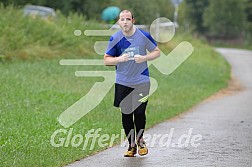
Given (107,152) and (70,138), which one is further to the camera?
(70,138)

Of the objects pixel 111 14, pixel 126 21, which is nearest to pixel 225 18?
pixel 111 14

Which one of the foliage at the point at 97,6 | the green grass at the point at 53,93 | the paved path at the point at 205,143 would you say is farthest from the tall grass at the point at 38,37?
the foliage at the point at 97,6

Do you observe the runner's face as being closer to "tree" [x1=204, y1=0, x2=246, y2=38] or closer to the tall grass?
the tall grass

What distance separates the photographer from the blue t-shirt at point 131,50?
352 inches

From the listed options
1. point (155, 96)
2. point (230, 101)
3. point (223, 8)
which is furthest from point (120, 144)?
point (223, 8)

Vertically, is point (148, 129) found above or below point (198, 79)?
above

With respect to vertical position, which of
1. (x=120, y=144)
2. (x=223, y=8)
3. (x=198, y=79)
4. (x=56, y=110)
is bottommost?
(x=223, y=8)

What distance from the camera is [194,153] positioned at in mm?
9680

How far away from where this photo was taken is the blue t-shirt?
8945 mm

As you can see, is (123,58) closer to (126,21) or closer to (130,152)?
(126,21)

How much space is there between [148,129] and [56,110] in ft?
7.55

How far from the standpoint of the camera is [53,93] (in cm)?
1653

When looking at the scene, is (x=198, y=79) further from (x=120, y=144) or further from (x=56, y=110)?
(x=120, y=144)

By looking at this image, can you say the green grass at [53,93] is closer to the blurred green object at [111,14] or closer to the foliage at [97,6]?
the foliage at [97,6]
